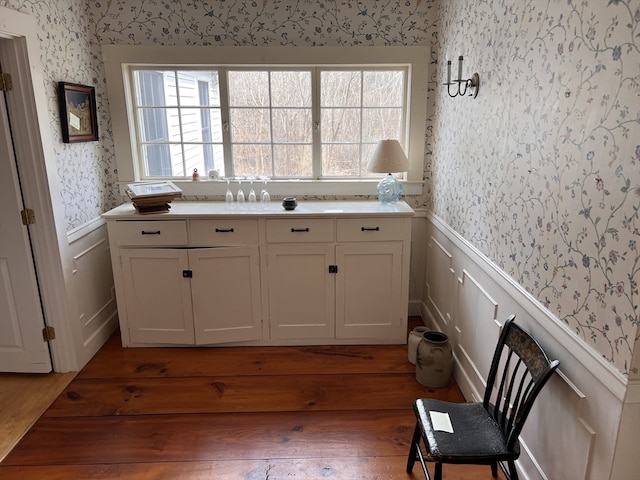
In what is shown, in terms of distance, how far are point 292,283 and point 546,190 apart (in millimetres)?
1786

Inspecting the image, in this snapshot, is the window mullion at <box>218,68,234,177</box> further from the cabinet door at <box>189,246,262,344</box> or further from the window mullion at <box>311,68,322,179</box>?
the cabinet door at <box>189,246,262,344</box>

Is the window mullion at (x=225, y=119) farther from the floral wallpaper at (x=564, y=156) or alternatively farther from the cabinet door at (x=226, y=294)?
the floral wallpaper at (x=564, y=156)

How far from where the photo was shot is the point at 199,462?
2.13 m

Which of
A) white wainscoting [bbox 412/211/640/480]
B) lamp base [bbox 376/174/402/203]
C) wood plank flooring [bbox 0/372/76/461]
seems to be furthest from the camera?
lamp base [bbox 376/174/402/203]

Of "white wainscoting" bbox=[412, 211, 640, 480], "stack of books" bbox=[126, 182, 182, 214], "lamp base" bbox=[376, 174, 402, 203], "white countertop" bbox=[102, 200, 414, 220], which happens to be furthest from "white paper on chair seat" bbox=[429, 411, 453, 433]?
"stack of books" bbox=[126, 182, 182, 214]

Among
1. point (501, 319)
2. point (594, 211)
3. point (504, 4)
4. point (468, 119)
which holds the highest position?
point (504, 4)

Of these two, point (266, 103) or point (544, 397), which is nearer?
point (544, 397)

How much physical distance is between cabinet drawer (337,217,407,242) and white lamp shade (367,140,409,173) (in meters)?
0.34

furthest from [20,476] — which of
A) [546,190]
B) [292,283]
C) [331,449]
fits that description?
[546,190]

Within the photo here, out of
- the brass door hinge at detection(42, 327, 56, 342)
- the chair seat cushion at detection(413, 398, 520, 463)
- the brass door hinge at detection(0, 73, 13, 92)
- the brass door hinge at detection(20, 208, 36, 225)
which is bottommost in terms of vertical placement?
the brass door hinge at detection(42, 327, 56, 342)

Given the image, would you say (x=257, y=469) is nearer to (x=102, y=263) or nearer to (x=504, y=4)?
(x=102, y=263)

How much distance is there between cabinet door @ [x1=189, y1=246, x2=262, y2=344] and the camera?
300 centimetres

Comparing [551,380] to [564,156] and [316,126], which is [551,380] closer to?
[564,156]

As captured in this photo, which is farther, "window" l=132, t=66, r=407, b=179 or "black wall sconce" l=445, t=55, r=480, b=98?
"window" l=132, t=66, r=407, b=179
